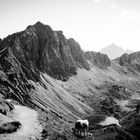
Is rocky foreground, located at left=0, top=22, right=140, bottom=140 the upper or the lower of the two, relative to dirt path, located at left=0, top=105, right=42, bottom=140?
upper

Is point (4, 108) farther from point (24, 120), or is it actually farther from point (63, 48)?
point (63, 48)

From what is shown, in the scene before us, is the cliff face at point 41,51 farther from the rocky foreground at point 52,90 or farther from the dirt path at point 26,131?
the dirt path at point 26,131

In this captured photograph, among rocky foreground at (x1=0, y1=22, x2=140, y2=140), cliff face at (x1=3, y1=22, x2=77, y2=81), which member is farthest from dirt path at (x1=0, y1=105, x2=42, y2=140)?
cliff face at (x1=3, y1=22, x2=77, y2=81)

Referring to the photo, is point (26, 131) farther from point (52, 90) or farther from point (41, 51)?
point (41, 51)

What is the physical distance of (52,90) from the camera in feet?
411

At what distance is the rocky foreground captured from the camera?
60.7m

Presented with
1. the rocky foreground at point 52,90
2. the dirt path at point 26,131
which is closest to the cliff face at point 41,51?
the rocky foreground at point 52,90

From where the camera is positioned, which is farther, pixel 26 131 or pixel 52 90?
pixel 52 90

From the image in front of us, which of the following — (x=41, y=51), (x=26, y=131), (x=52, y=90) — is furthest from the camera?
(x=41, y=51)

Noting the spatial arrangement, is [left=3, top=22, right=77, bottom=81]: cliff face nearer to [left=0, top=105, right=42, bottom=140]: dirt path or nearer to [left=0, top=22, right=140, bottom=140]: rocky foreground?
[left=0, top=22, right=140, bottom=140]: rocky foreground

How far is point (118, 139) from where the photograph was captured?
41.2 metres

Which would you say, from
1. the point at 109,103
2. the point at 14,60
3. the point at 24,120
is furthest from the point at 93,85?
the point at 24,120

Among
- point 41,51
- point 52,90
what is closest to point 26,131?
point 52,90

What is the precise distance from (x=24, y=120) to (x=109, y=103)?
93.5m
